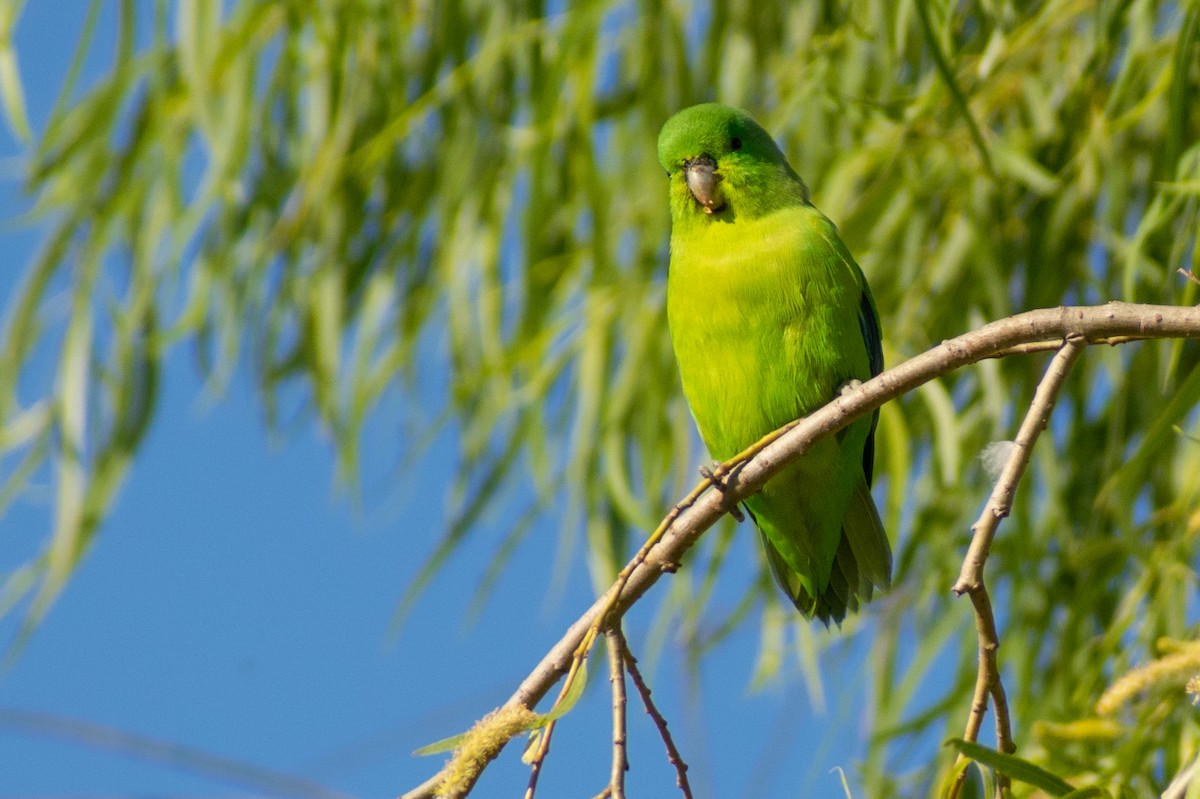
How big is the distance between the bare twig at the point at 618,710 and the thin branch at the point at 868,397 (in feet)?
0.08

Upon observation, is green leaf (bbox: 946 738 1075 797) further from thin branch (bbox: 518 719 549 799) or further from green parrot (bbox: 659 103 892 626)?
green parrot (bbox: 659 103 892 626)

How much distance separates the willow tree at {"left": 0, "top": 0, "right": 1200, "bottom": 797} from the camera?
9.91 ft

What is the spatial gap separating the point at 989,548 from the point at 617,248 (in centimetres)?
215

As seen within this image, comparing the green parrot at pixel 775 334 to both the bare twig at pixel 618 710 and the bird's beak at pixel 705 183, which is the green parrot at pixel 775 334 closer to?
the bird's beak at pixel 705 183

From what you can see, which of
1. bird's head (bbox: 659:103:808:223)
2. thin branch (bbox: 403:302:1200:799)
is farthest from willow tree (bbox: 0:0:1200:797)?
thin branch (bbox: 403:302:1200:799)

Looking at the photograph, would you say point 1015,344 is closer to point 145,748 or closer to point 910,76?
point 145,748

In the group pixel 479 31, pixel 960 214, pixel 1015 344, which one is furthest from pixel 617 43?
pixel 1015 344

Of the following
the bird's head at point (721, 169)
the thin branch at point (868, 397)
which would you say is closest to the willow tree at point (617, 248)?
the bird's head at point (721, 169)

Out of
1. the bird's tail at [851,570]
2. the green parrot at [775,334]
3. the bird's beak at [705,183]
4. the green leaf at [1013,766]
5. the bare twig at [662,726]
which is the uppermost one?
the bird's beak at [705,183]

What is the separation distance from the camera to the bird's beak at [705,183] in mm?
2578

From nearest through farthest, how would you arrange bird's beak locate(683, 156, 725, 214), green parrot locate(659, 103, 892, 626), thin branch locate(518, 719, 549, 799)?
thin branch locate(518, 719, 549, 799), green parrot locate(659, 103, 892, 626), bird's beak locate(683, 156, 725, 214)

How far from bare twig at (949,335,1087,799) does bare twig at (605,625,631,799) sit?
353mm

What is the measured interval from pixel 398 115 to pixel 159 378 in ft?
2.84

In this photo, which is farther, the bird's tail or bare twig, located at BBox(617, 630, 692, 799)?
the bird's tail
